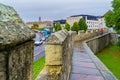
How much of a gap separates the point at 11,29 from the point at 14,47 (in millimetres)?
123

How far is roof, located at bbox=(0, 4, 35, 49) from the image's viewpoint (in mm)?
1729

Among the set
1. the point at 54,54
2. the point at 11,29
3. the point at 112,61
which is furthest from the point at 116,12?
the point at 11,29

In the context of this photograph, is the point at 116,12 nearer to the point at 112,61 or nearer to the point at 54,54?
the point at 112,61

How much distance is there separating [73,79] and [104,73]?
1.73 metres

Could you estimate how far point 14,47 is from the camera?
185cm

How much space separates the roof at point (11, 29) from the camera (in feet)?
5.67

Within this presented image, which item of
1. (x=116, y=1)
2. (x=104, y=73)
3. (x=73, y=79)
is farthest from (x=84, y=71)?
(x=116, y=1)

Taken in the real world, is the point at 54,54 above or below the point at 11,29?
below

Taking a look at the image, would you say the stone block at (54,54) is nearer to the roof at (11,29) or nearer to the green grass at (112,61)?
the roof at (11,29)

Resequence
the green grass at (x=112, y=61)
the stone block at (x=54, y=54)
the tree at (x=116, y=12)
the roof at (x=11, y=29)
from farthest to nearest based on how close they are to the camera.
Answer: the tree at (x=116, y=12)
the green grass at (x=112, y=61)
the stone block at (x=54, y=54)
the roof at (x=11, y=29)

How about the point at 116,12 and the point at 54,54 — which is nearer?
the point at 54,54

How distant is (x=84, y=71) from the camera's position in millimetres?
11391

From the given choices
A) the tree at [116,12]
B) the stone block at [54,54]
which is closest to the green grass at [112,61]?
the tree at [116,12]

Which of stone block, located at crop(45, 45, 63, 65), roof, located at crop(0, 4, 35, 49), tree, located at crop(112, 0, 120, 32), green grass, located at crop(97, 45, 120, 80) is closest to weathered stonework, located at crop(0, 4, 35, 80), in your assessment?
roof, located at crop(0, 4, 35, 49)
